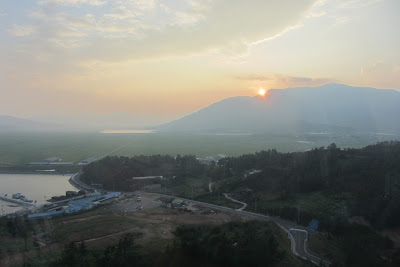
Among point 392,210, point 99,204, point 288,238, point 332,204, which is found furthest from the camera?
point 99,204

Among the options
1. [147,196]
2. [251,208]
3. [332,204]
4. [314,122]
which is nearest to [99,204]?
[147,196]

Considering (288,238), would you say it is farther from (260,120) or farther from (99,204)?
(260,120)

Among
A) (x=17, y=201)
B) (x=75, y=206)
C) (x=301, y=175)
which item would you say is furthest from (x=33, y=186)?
(x=301, y=175)

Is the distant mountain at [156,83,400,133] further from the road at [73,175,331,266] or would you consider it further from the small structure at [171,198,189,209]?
the road at [73,175,331,266]

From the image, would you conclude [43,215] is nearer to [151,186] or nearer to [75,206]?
[75,206]

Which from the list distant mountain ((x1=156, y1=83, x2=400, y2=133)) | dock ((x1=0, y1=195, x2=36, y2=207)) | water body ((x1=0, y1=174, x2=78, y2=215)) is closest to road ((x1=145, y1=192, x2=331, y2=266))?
dock ((x1=0, y1=195, x2=36, y2=207))

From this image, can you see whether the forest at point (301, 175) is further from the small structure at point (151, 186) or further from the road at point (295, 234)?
the small structure at point (151, 186)
